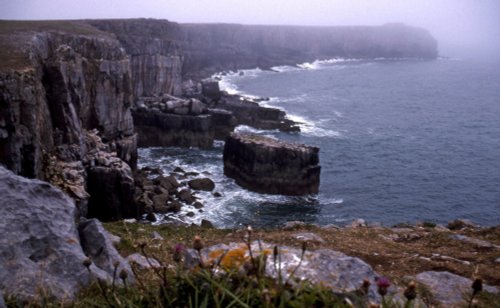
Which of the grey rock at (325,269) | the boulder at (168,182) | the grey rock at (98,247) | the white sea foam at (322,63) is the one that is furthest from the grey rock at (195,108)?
the white sea foam at (322,63)

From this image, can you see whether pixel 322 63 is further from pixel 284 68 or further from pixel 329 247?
pixel 329 247

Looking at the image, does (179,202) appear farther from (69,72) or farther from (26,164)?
(26,164)

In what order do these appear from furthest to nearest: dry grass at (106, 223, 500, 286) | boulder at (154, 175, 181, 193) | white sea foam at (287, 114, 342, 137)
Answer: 1. white sea foam at (287, 114, 342, 137)
2. boulder at (154, 175, 181, 193)
3. dry grass at (106, 223, 500, 286)

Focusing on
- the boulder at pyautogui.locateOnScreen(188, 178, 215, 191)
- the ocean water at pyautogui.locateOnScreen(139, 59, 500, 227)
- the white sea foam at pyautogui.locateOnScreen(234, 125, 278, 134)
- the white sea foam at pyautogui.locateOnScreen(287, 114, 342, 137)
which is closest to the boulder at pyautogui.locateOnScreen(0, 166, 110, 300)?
the ocean water at pyautogui.locateOnScreen(139, 59, 500, 227)

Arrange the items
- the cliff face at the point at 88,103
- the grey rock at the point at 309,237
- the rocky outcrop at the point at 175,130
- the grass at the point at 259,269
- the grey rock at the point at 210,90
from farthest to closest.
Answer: the grey rock at the point at 210,90 → the rocky outcrop at the point at 175,130 → the cliff face at the point at 88,103 → the grey rock at the point at 309,237 → the grass at the point at 259,269

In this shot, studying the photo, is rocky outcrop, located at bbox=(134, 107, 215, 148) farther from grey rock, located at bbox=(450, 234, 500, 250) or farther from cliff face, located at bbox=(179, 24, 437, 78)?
cliff face, located at bbox=(179, 24, 437, 78)

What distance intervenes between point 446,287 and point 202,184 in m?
32.6

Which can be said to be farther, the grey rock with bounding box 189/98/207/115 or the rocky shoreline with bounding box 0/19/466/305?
the grey rock with bounding box 189/98/207/115

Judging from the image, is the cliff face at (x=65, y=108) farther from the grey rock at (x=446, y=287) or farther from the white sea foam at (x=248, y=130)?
the white sea foam at (x=248, y=130)

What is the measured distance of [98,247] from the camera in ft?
24.0

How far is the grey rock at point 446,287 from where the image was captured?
6.39 metres

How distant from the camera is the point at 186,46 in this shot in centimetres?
12525

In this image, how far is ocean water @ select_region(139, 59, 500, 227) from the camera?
36125 millimetres

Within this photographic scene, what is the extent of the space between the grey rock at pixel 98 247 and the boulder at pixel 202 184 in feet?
102
